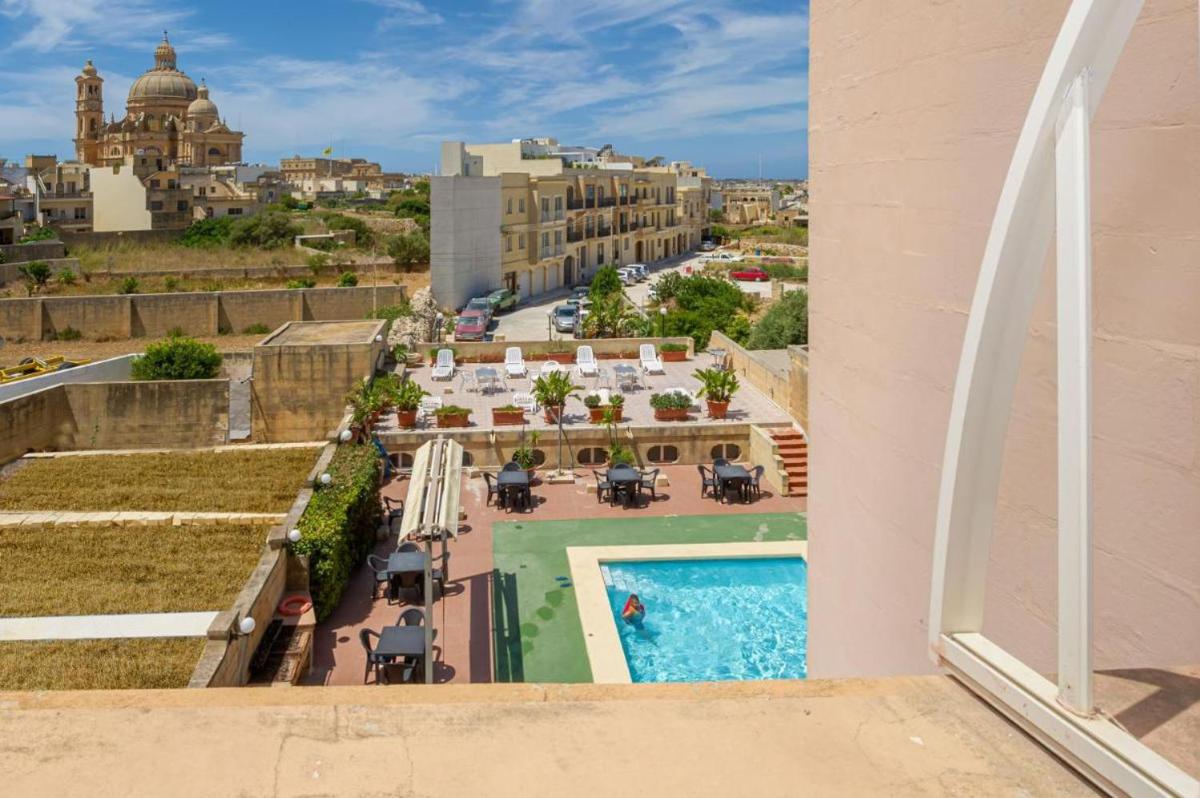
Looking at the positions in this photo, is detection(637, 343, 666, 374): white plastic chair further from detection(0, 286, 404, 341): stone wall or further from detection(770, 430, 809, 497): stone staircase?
detection(0, 286, 404, 341): stone wall

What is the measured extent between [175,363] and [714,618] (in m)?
21.7

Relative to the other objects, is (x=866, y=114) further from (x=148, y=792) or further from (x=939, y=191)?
(x=148, y=792)

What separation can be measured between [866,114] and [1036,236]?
2817 mm

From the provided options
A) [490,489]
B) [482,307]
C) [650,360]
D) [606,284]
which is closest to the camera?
[490,489]

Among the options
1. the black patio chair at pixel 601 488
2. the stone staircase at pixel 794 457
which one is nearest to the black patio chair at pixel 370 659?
the black patio chair at pixel 601 488

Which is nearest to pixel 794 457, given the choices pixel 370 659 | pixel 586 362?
pixel 586 362

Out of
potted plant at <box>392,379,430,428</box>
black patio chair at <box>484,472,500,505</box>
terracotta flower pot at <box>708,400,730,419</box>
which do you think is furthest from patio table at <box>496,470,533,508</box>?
terracotta flower pot at <box>708,400,730,419</box>

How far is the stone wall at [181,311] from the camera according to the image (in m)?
37.5

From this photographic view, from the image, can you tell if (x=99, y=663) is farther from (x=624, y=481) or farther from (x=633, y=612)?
(x=624, y=481)

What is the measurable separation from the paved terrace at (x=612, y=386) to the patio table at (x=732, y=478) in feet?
7.15

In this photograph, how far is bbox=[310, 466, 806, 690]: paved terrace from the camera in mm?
11203

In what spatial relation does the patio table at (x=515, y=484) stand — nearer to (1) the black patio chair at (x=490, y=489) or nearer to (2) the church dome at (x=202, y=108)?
(1) the black patio chair at (x=490, y=489)

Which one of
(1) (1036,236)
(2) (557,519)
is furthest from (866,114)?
(2) (557,519)

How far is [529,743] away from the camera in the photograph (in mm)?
2639
